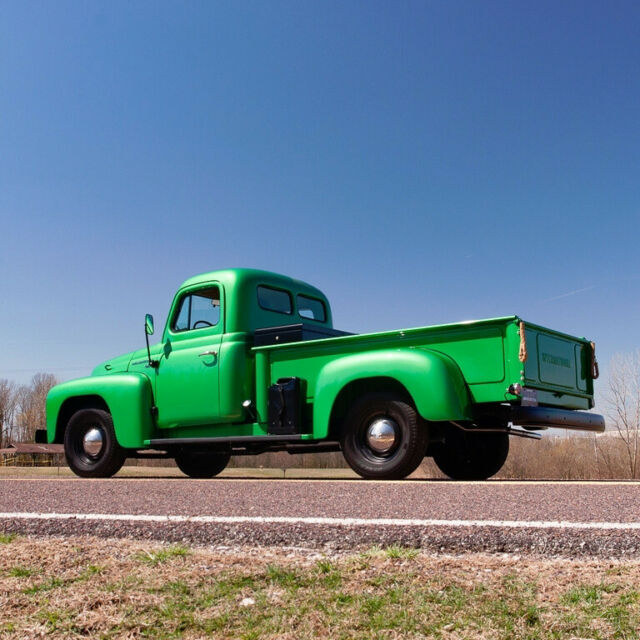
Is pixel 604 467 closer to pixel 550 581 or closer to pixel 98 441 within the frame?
pixel 98 441

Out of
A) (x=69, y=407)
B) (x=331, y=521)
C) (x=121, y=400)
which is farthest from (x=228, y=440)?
(x=331, y=521)

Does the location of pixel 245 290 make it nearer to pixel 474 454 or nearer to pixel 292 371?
pixel 292 371

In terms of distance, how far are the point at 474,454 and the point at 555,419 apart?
1879 mm

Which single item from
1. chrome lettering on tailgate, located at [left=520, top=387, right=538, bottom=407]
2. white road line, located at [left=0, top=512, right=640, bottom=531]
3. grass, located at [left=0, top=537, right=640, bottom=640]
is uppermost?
chrome lettering on tailgate, located at [left=520, top=387, right=538, bottom=407]

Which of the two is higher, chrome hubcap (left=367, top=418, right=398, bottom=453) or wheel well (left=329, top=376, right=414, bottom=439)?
wheel well (left=329, top=376, right=414, bottom=439)

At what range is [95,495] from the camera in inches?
232

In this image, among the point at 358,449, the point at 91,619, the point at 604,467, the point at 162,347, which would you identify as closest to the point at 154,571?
the point at 91,619

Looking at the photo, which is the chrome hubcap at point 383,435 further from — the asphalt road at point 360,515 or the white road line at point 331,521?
the white road line at point 331,521

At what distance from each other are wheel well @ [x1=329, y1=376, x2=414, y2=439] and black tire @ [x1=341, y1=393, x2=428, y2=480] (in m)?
0.10

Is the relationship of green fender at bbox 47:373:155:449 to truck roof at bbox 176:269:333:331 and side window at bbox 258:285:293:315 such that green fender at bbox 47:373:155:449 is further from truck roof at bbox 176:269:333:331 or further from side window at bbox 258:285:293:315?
side window at bbox 258:285:293:315

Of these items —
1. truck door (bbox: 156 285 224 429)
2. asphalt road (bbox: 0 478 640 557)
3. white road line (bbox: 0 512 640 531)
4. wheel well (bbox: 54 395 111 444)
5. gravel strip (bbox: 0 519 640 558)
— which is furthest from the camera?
wheel well (bbox: 54 395 111 444)

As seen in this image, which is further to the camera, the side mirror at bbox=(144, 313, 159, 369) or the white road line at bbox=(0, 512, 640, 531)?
the side mirror at bbox=(144, 313, 159, 369)

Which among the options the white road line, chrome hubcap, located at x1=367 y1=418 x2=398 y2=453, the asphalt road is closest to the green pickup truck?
chrome hubcap, located at x1=367 y1=418 x2=398 y2=453

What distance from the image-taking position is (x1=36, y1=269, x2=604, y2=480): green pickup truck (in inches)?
269
